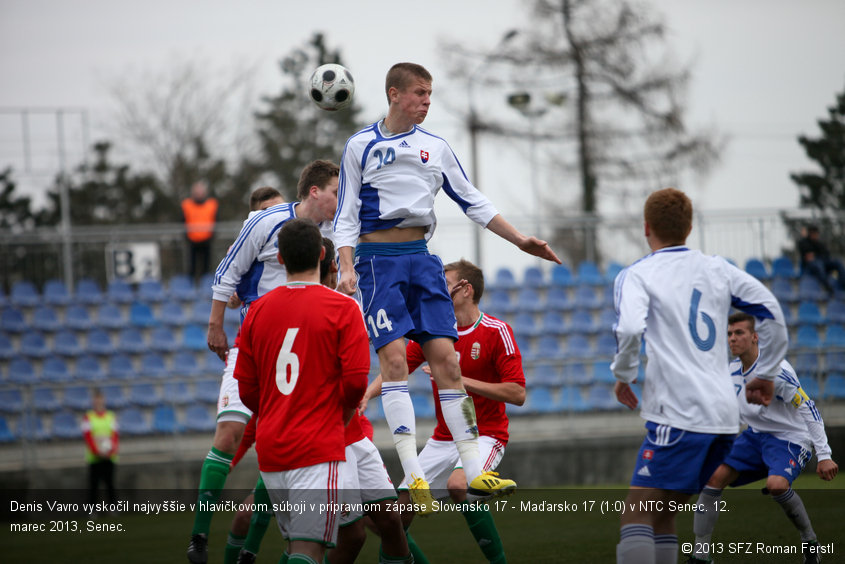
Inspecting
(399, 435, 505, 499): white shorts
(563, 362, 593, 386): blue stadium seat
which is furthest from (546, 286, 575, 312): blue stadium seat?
(399, 435, 505, 499): white shorts

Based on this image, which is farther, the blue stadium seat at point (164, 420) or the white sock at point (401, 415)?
the blue stadium seat at point (164, 420)

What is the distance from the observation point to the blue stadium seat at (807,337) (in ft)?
58.8

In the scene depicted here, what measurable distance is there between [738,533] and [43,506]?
32.3ft

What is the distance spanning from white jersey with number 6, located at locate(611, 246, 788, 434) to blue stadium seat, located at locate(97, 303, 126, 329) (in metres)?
14.2

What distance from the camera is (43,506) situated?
13500 millimetres

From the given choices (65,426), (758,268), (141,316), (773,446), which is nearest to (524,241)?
(773,446)

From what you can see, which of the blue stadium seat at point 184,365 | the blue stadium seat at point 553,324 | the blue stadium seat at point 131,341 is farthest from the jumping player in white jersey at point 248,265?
the blue stadium seat at point 553,324

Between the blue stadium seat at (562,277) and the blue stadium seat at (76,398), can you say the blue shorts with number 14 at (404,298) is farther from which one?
the blue stadium seat at (562,277)

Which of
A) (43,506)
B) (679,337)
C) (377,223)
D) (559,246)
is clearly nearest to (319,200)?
(377,223)

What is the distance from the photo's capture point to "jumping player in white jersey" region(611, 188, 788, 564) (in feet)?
15.5

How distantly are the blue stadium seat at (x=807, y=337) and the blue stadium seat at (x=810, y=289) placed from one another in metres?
0.98

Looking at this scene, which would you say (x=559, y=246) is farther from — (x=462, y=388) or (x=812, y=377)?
(x=462, y=388)

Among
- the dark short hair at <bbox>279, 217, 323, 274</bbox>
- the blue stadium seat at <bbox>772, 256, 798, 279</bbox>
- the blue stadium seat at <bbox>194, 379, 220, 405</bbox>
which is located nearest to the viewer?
the dark short hair at <bbox>279, 217, 323, 274</bbox>

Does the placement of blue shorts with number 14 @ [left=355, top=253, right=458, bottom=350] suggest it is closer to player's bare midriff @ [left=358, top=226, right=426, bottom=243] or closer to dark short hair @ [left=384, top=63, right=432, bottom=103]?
player's bare midriff @ [left=358, top=226, right=426, bottom=243]
